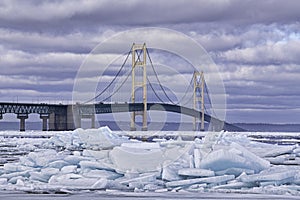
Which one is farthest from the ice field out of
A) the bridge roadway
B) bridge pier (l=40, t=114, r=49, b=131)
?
bridge pier (l=40, t=114, r=49, b=131)

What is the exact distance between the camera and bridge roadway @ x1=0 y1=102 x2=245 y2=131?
53.7 metres

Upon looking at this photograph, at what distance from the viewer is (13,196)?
11.6 metres

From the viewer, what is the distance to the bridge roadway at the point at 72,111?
53.7 m

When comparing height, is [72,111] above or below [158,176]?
above

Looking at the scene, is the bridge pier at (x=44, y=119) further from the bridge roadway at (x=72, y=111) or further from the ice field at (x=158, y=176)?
the ice field at (x=158, y=176)

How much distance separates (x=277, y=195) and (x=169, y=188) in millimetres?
2145

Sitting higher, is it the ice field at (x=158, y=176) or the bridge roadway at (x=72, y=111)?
the bridge roadway at (x=72, y=111)

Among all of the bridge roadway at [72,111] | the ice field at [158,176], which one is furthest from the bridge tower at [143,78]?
the ice field at [158,176]

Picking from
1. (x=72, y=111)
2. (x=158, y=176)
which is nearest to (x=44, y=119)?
(x=72, y=111)

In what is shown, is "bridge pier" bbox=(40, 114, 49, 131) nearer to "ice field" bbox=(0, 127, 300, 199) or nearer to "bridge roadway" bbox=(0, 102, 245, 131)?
"bridge roadway" bbox=(0, 102, 245, 131)

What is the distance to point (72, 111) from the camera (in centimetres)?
6462

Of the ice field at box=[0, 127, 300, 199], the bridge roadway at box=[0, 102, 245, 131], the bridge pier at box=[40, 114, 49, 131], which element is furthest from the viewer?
the bridge pier at box=[40, 114, 49, 131]

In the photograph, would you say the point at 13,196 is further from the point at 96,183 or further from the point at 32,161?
the point at 32,161

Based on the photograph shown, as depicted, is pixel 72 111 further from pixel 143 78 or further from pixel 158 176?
pixel 158 176
